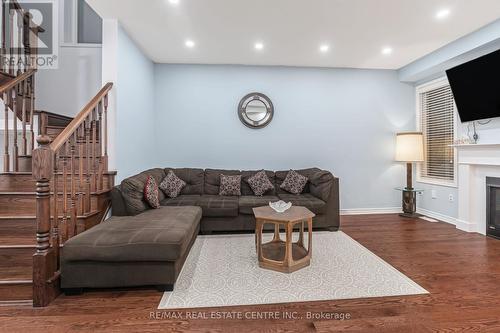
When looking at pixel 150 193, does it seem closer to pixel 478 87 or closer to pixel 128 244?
pixel 128 244

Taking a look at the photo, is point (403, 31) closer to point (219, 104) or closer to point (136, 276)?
point (219, 104)

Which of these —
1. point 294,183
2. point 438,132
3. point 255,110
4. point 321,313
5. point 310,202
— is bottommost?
point 321,313

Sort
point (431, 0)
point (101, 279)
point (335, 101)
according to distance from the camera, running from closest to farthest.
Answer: point (101, 279) → point (431, 0) → point (335, 101)

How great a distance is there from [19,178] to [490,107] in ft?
18.9

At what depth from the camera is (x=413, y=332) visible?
5.62 feet

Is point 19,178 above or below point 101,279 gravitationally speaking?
Answer: above

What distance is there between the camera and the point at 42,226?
2018 millimetres

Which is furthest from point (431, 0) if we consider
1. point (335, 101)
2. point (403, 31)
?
point (335, 101)

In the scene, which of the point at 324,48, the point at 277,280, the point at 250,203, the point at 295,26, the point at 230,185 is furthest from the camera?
the point at 230,185

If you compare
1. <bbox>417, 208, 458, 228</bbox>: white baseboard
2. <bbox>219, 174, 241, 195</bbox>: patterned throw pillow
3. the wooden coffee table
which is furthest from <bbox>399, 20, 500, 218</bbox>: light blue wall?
<bbox>219, 174, 241, 195</bbox>: patterned throw pillow

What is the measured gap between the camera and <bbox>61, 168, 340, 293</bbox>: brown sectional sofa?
2111 millimetres

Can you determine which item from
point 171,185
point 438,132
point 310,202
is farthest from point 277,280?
point 438,132

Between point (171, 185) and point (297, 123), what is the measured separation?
8.18 feet

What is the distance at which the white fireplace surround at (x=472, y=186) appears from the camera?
146 inches
